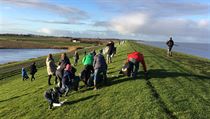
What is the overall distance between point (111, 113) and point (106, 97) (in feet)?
9.26

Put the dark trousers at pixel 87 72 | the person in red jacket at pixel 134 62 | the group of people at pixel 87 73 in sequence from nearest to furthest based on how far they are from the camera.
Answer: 1. the group of people at pixel 87 73
2. the dark trousers at pixel 87 72
3. the person in red jacket at pixel 134 62

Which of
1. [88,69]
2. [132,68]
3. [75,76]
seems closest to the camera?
[75,76]

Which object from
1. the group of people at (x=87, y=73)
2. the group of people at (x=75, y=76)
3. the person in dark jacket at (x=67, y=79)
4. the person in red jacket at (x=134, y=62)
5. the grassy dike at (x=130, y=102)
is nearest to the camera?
the grassy dike at (x=130, y=102)

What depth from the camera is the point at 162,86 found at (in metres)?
22.4

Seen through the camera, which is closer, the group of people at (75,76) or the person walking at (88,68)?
the group of people at (75,76)

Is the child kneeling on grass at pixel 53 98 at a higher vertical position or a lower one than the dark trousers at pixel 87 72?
lower

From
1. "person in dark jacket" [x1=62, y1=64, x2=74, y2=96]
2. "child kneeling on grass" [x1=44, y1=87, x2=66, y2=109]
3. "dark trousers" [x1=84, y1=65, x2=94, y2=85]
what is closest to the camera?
"child kneeling on grass" [x1=44, y1=87, x2=66, y2=109]

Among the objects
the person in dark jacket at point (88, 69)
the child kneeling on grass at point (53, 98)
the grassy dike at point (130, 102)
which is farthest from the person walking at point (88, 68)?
the child kneeling on grass at point (53, 98)

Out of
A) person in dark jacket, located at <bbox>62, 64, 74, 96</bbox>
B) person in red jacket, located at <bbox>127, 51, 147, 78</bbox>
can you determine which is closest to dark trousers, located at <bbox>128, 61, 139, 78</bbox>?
person in red jacket, located at <bbox>127, 51, 147, 78</bbox>

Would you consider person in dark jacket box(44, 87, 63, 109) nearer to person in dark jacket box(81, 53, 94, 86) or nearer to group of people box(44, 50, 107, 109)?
group of people box(44, 50, 107, 109)

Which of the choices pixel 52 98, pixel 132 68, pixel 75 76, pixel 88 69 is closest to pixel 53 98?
pixel 52 98

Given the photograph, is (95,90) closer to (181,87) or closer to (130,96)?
(130,96)

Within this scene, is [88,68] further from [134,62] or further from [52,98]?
[52,98]

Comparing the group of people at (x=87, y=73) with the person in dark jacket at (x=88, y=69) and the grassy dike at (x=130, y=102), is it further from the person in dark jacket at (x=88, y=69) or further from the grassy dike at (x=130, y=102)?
the grassy dike at (x=130, y=102)
